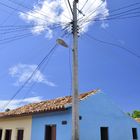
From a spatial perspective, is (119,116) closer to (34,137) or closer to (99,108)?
(99,108)

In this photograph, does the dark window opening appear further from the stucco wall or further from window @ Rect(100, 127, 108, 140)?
window @ Rect(100, 127, 108, 140)

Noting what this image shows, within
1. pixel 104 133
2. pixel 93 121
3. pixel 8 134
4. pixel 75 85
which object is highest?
pixel 75 85

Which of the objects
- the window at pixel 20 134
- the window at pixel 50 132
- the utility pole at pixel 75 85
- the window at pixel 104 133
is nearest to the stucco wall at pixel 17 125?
the window at pixel 20 134

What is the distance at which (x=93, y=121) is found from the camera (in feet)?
41.5

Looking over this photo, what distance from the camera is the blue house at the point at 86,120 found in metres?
11.8

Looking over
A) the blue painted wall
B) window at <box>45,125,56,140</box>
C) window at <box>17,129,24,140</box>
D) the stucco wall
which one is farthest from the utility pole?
window at <box>17,129,24,140</box>

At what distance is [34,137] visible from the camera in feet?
43.2

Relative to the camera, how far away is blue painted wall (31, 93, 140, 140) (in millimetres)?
11902

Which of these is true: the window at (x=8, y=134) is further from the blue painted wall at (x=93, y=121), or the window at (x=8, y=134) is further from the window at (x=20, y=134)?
the blue painted wall at (x=93, y=121)

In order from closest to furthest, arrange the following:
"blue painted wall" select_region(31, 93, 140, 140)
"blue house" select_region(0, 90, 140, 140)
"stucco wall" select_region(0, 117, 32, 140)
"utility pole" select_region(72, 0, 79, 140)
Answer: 1. "utility pole" select_region(72, 0, 79, 140)
2. "blue house" select_region(0, 90, 140, 140)
3. "blue painted wall" select_region(31, 93, 140, 140)
4. "stucco wall" select_region(0, 117, 32, 140)

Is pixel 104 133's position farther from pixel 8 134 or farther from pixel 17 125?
pixel 8 134

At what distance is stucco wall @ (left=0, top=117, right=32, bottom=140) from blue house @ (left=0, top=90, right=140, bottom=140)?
400 millimetres

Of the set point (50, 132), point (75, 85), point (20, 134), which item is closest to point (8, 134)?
point (20, 134)

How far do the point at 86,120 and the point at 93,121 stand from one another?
21.8 inches
